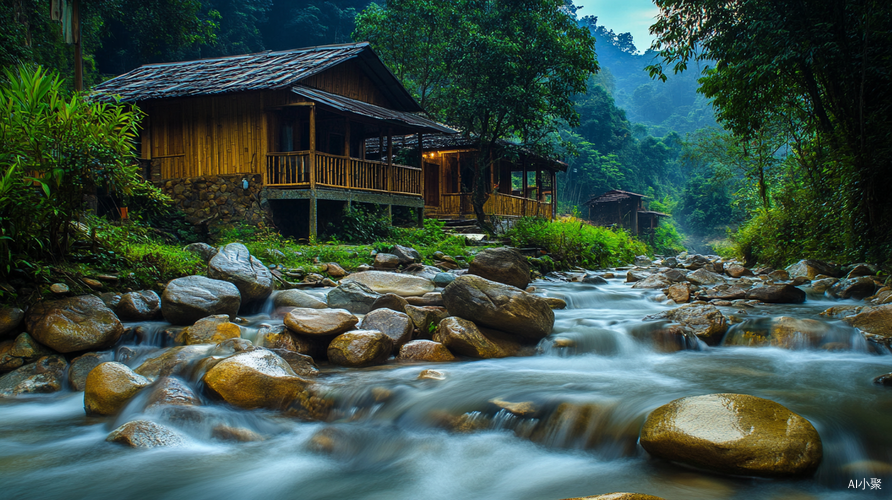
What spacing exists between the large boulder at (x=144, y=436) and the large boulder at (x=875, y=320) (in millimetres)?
6516

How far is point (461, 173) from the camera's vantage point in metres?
22.5

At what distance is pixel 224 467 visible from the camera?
3.57 m

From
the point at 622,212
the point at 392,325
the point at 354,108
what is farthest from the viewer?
the point at 622,212

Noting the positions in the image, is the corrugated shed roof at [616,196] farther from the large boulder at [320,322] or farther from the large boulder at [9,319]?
the large boulder at [9,319]

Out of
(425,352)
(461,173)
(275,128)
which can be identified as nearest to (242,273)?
(425,352)

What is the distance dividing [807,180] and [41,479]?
14.3 m

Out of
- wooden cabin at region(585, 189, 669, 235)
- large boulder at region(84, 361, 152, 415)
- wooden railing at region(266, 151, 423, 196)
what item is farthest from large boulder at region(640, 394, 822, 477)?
wooden cabin at region(585, 189, 669, 235)

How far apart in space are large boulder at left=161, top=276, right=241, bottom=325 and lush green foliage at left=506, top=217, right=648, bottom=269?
29.3 ft

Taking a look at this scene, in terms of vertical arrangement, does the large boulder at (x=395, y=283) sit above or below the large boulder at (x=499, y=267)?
below

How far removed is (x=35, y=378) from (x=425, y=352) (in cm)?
363

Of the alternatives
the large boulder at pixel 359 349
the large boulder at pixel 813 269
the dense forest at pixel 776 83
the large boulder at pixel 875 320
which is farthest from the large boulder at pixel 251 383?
the large boulder at pixel 813 269

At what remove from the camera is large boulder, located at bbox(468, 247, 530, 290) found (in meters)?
8.52

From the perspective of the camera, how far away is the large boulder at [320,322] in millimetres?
5527

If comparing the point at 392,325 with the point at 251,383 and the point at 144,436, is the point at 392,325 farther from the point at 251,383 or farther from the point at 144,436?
the point at 144,436
